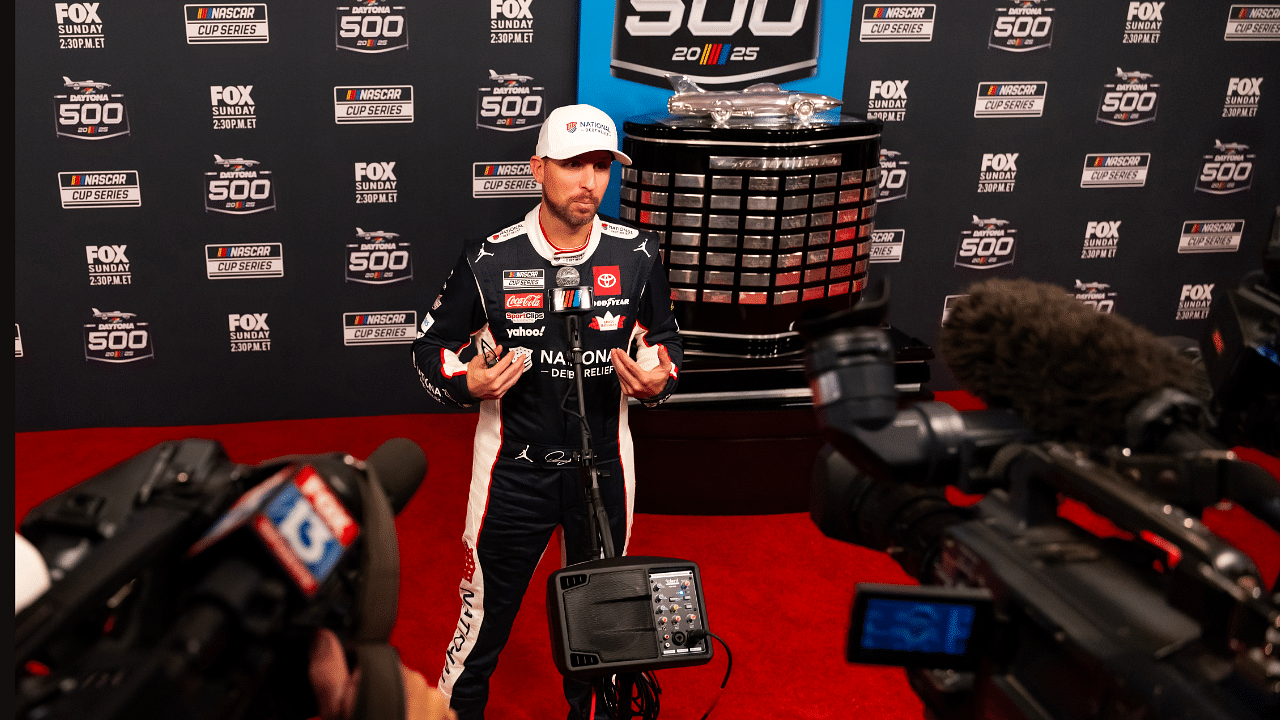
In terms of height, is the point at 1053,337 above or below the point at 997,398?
above

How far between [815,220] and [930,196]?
128 cm

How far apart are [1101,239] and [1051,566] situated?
13.8ft

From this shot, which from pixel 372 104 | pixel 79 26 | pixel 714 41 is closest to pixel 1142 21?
pixel 714 41

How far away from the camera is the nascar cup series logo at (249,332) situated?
13.6 ft

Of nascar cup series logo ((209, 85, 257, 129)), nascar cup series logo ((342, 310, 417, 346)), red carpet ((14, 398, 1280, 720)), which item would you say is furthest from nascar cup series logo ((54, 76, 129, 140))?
red carpet ((14, 398, 1280, 720))

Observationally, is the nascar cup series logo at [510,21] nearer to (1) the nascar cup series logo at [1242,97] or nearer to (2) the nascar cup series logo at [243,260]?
(2) the nascar cup series logo at [243,260]

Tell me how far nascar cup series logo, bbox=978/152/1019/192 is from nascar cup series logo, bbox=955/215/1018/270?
0.16m

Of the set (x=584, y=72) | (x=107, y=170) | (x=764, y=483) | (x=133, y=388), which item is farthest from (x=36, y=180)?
(x=764, y=483)

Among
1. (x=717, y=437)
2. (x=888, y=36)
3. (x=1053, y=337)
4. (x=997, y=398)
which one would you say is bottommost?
(x=717, y=437)

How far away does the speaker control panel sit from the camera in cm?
183

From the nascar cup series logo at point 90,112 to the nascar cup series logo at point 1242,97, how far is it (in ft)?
16.8

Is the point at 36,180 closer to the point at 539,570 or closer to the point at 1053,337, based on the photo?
the point at 539,570

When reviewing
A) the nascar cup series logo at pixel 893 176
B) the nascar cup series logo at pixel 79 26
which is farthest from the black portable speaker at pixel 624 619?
the nascar cup series logo at pixel 79 26

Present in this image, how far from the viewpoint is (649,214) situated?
3400mm
